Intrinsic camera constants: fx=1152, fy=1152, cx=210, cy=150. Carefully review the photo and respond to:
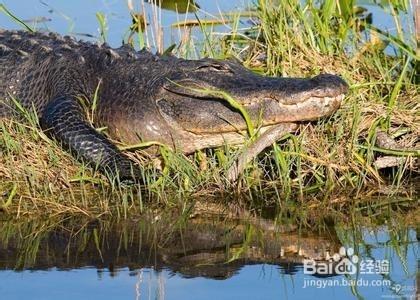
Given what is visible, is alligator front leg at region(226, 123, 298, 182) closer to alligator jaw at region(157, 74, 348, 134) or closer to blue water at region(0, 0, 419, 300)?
alligator jaw at region(157, 74, 348, 134)

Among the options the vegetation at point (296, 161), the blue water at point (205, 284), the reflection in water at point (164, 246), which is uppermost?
the vegetation at point (296, 161)

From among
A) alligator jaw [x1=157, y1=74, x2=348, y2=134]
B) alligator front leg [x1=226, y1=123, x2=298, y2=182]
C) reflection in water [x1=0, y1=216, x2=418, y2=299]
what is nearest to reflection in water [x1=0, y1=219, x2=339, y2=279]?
reflection in water [x1=0, y1=216, x2=418, y2=299]

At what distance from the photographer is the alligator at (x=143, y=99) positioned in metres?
6.31

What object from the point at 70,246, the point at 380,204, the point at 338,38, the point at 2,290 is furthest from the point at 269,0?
the point at 2,290

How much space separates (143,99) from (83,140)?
530 mm

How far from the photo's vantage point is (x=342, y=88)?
626cm

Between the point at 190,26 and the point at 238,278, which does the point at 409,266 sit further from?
the point at 190,26

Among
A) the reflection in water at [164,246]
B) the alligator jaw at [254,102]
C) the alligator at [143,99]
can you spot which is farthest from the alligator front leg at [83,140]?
the reflection in water at [164,246]

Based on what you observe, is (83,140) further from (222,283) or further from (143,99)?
(222,283)

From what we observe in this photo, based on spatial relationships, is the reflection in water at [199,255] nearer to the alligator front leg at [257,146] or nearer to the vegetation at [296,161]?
the vegetation at [296,161]

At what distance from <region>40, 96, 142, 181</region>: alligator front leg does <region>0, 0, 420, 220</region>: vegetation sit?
0.21 feet

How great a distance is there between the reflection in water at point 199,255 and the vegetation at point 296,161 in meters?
0.29

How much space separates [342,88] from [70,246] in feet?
6.15

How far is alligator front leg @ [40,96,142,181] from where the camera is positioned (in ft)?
20.2
